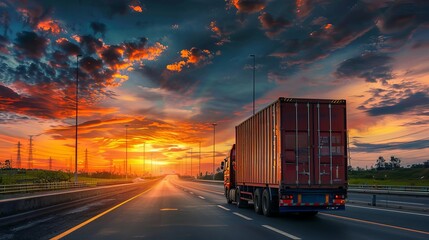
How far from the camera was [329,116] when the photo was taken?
607 inches

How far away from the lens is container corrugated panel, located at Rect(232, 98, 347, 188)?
14.8m

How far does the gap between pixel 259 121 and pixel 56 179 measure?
181 feet

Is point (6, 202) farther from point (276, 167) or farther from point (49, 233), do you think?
point (276, 167)

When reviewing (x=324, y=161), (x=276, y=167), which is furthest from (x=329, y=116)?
(x=276, y=167)

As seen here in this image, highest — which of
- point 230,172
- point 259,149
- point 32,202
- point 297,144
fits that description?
point 297,144

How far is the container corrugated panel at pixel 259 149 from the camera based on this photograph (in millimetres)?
15312

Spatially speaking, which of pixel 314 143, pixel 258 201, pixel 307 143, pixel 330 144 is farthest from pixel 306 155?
pixel 258 201

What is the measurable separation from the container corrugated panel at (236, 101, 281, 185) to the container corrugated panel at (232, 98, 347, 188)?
0.04 m

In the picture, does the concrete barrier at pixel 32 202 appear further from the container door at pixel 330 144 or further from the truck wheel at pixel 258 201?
the container door at pixel 330 144

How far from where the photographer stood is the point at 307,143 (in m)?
15.1

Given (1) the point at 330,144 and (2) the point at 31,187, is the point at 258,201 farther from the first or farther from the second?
(2) the point at 31,187

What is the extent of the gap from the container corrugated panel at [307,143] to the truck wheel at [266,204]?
0.67 m

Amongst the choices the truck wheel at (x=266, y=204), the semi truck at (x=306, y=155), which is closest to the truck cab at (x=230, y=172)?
the truck wheel at (x=266, y=204)

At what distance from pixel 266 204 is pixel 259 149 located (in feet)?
7.86
